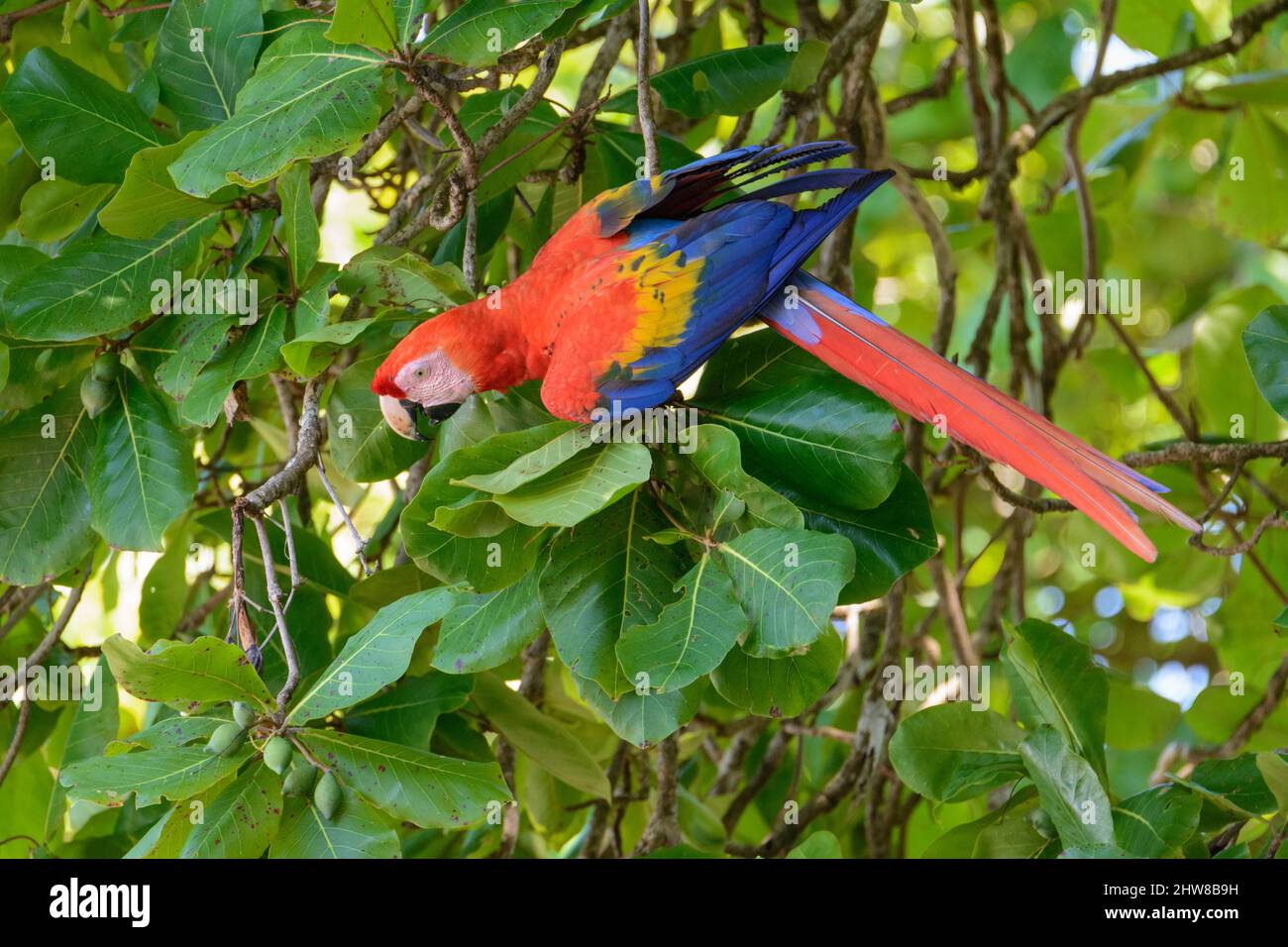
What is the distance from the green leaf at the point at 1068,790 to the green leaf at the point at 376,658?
3.06 feet

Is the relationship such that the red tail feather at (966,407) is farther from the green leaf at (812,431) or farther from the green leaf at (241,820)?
the green leaf at (241,820)

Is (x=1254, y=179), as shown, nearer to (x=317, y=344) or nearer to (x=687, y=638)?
(x=687, y=638)

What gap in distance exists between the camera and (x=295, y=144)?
1.69m

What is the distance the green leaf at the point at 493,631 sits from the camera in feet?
5.67

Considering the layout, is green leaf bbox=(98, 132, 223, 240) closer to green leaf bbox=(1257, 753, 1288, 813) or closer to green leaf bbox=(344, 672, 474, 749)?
green leaf bbox=(344, 672, 474, 749)

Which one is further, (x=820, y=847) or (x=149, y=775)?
(x=820, y=847)

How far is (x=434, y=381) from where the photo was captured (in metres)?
2.03

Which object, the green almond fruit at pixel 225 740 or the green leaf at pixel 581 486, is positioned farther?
the green almond fruit at pixel 225 740

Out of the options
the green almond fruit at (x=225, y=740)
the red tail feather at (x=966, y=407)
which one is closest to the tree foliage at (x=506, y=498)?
the green almond fruit at (x=225, y=740)

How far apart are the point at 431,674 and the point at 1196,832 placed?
50.1 inches

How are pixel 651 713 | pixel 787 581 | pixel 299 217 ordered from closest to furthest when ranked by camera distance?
pixel 787 581, pixel 651 713, pixel 299 217

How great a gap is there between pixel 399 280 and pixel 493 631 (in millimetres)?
586

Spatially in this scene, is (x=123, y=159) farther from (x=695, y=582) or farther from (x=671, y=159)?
(x=695, y=582)

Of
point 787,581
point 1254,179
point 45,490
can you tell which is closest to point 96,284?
point 45,490
